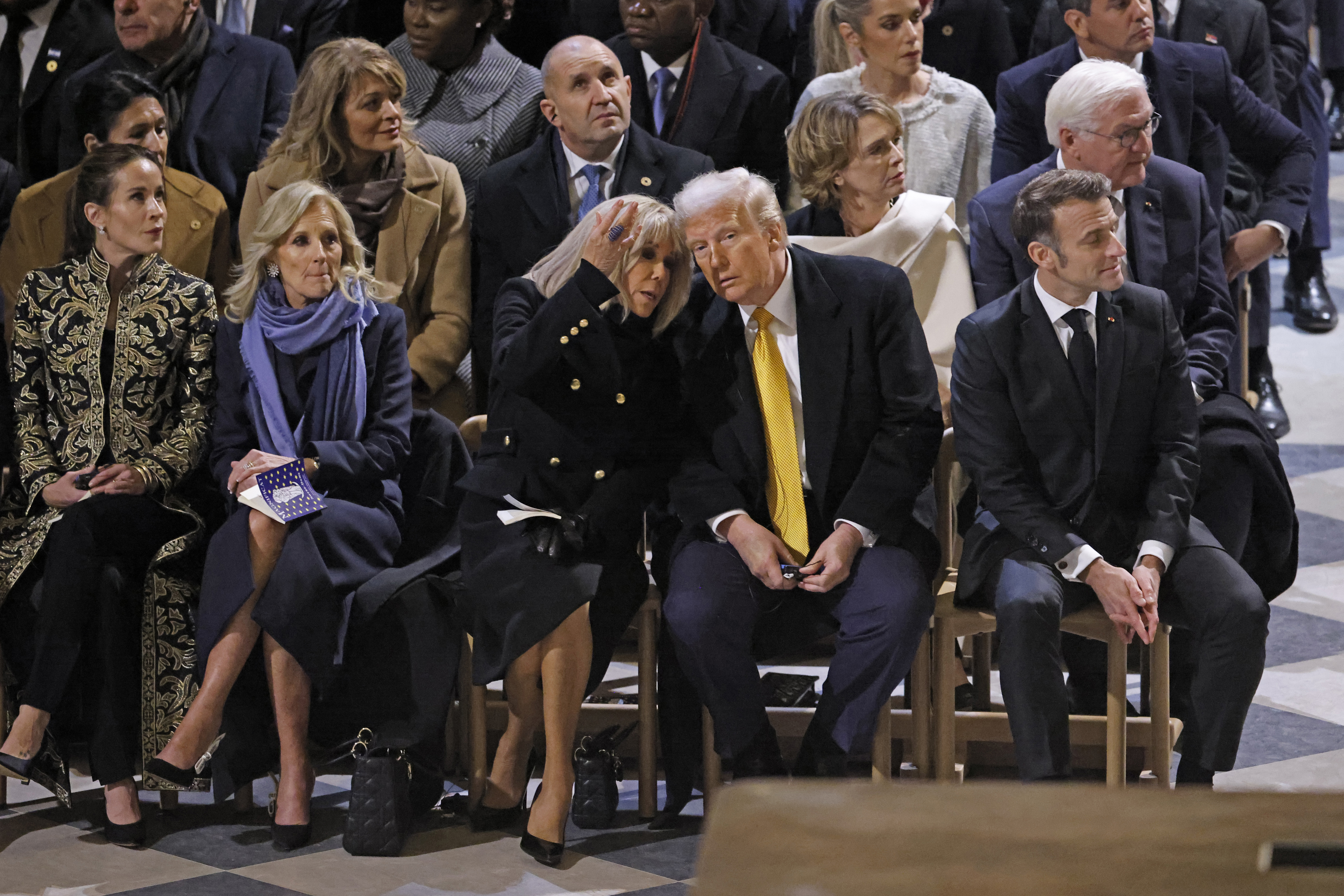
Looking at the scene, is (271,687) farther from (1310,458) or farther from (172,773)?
(1310,458)

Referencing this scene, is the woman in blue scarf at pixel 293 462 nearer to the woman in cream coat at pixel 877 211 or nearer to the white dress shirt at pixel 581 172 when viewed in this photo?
the white dress shirt at pixel 581 172

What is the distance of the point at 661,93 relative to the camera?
472 cm

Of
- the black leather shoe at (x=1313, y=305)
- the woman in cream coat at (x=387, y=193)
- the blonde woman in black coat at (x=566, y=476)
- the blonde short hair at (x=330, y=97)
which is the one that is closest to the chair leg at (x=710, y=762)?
the blonde woman in black coat at (x=566, y=476)

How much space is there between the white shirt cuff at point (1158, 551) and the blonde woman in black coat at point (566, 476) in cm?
96

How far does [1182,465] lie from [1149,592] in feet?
1.02

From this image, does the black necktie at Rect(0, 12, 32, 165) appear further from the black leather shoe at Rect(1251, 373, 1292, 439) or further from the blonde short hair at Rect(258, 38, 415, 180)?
the black leather shoe at Rect(1251, 373, 1292, 439)

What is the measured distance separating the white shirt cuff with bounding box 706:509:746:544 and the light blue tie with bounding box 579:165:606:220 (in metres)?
1.00

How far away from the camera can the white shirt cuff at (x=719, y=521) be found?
3525 mm

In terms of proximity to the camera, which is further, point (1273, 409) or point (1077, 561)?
point (1273, 409)

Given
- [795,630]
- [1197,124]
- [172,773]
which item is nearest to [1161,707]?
[795,630]

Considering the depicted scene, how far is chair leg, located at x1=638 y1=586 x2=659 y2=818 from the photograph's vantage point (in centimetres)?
365

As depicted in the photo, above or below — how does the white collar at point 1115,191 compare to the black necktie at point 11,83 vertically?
below

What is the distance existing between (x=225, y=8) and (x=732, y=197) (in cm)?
235

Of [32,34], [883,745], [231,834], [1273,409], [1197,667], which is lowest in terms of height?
[231,834]
